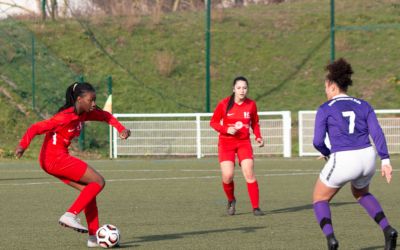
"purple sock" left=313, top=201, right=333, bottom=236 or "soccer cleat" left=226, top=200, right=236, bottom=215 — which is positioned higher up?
"purple sock" left=313, top=201, right=333, bottom=236

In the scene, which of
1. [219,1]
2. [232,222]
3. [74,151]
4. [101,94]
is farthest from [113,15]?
[232,222]

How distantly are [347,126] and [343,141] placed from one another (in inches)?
5.3

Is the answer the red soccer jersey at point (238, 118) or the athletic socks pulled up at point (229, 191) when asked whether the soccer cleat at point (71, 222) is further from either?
the red soccer jersey at point (238, 118)

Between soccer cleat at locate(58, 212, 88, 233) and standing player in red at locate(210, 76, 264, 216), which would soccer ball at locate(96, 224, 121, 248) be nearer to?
soccer cleat at locate(58, 212, 88, 233)

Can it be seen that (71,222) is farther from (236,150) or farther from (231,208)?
(236,150)

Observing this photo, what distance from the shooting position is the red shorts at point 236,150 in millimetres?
14179

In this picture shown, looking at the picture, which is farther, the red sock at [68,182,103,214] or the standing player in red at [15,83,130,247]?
the standing player in red at [15,83,130,247]

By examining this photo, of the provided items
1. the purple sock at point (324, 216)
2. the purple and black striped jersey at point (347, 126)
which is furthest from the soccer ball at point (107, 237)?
the purple and black striped jersey at point (347, 126)

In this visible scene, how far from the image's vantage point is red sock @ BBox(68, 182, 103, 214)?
33.9 ft

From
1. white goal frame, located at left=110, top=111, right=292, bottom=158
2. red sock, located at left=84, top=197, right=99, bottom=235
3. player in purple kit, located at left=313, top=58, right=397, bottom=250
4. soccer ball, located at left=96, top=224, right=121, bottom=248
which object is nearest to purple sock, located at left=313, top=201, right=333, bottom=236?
player in purple kit, located at left=313, top=58, right=397, bottom=250

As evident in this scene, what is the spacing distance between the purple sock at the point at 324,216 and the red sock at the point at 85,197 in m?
2.37

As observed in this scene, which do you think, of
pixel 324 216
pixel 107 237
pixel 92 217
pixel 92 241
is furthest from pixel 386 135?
pixel 324 216

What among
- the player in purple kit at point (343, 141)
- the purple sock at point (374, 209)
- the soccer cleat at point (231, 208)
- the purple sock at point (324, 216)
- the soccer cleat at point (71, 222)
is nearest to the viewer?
the player in purple kit at point (343, 141)

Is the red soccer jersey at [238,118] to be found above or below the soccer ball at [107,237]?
above
